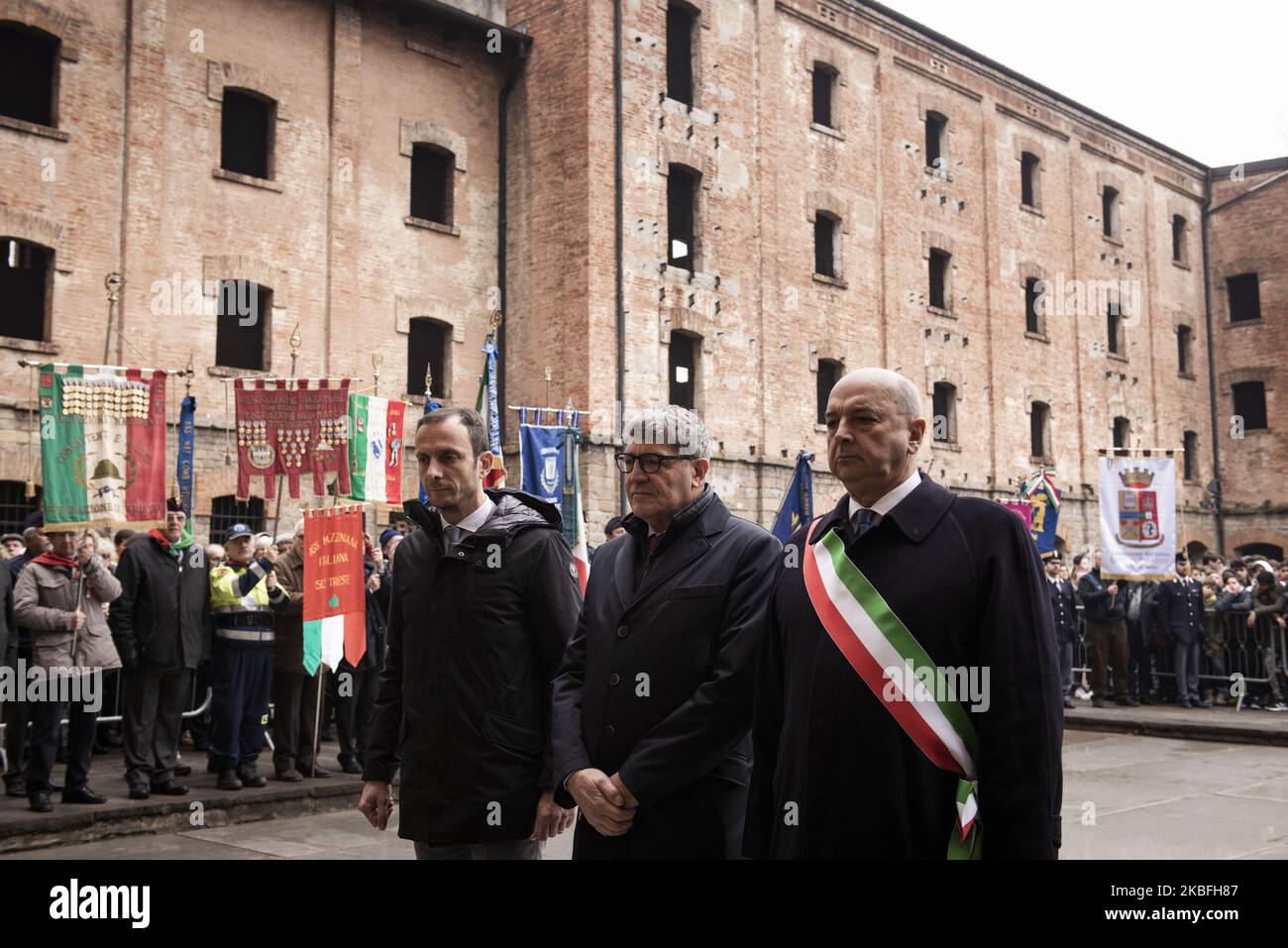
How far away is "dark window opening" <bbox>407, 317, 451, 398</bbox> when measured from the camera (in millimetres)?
20594

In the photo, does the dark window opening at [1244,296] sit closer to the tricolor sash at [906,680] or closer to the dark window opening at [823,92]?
the dark window opening at [823,92]

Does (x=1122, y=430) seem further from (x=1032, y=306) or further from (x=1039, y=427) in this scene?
(x=1032, y=306)

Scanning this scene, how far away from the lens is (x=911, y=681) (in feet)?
9.86

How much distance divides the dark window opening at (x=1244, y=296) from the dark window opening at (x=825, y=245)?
58.7ft

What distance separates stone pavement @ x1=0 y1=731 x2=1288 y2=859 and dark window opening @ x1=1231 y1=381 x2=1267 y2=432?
27561 mm

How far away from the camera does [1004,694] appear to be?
2936mm

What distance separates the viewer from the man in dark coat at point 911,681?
2926 millimetres

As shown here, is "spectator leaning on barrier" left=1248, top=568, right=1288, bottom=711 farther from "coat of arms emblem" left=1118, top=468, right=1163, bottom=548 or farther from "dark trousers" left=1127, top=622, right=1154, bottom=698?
"coat of arms emblem" left=1118, top=468, right=1163, bottom=548

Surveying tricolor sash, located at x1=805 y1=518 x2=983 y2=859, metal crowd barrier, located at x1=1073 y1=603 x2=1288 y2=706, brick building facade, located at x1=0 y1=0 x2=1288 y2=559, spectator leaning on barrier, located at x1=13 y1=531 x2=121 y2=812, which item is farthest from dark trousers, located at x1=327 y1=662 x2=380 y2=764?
metal crowd barrier, located at x1=1073 y1=603 x2=1288 y2=706

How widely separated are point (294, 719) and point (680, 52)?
16.7 meters

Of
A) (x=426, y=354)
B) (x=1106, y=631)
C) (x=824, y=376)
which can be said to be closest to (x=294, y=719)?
(x=426, y=354)

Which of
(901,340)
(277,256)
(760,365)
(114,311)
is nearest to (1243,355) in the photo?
(901,340)

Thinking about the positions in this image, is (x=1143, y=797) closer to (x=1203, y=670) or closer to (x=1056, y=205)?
(x=1203, y=670)

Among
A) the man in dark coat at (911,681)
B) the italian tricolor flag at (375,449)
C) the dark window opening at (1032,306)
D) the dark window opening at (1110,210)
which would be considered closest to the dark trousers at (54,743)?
the italian tricolor flag at (375,449)
